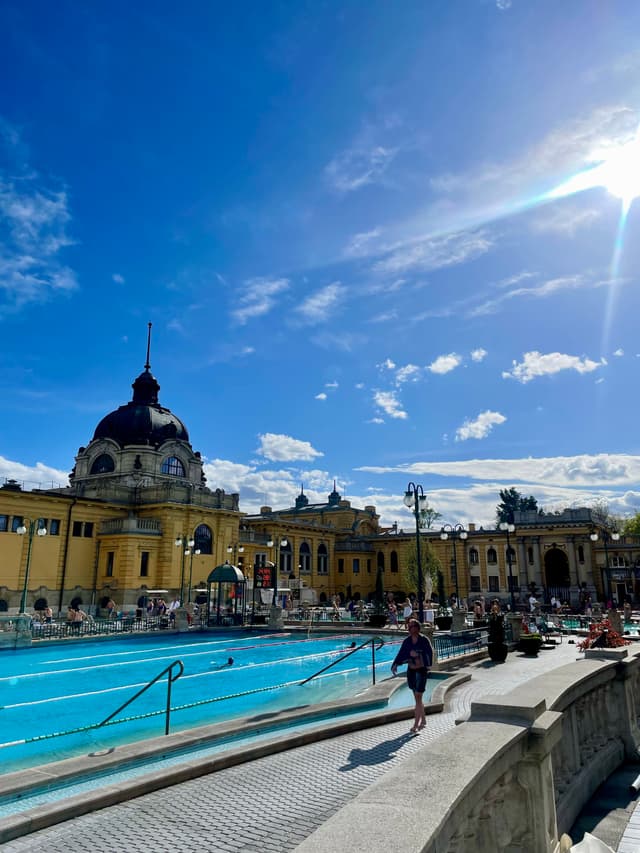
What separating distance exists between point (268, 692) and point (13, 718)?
6022 mm

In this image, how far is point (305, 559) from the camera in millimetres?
64375

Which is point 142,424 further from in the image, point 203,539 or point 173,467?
point 203,539

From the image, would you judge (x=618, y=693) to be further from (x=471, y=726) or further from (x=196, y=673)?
(x=196, y=673)

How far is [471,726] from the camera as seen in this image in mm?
4645

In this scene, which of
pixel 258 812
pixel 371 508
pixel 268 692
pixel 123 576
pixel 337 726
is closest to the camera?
pixel 258 812

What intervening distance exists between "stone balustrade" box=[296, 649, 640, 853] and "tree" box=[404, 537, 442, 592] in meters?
47.9

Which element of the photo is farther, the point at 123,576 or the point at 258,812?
the point at 123,576

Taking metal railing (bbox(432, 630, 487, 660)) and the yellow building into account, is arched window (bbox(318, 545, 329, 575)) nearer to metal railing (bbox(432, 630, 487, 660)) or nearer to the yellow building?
the yellow building

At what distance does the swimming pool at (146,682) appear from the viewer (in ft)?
37.7

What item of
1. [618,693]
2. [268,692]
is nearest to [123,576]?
[268,692]

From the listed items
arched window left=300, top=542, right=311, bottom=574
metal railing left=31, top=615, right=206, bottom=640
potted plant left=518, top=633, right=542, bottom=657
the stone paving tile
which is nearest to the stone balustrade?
the stone paving tile

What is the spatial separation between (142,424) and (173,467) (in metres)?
4.77

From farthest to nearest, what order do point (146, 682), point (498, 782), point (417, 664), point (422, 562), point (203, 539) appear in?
point (422, 562) → point (203, 539) → point (146, 682) → point (417, 664) → point (498, 782)

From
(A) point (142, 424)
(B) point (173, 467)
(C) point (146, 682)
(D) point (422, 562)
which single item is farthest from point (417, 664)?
(A) point (142, 424)
